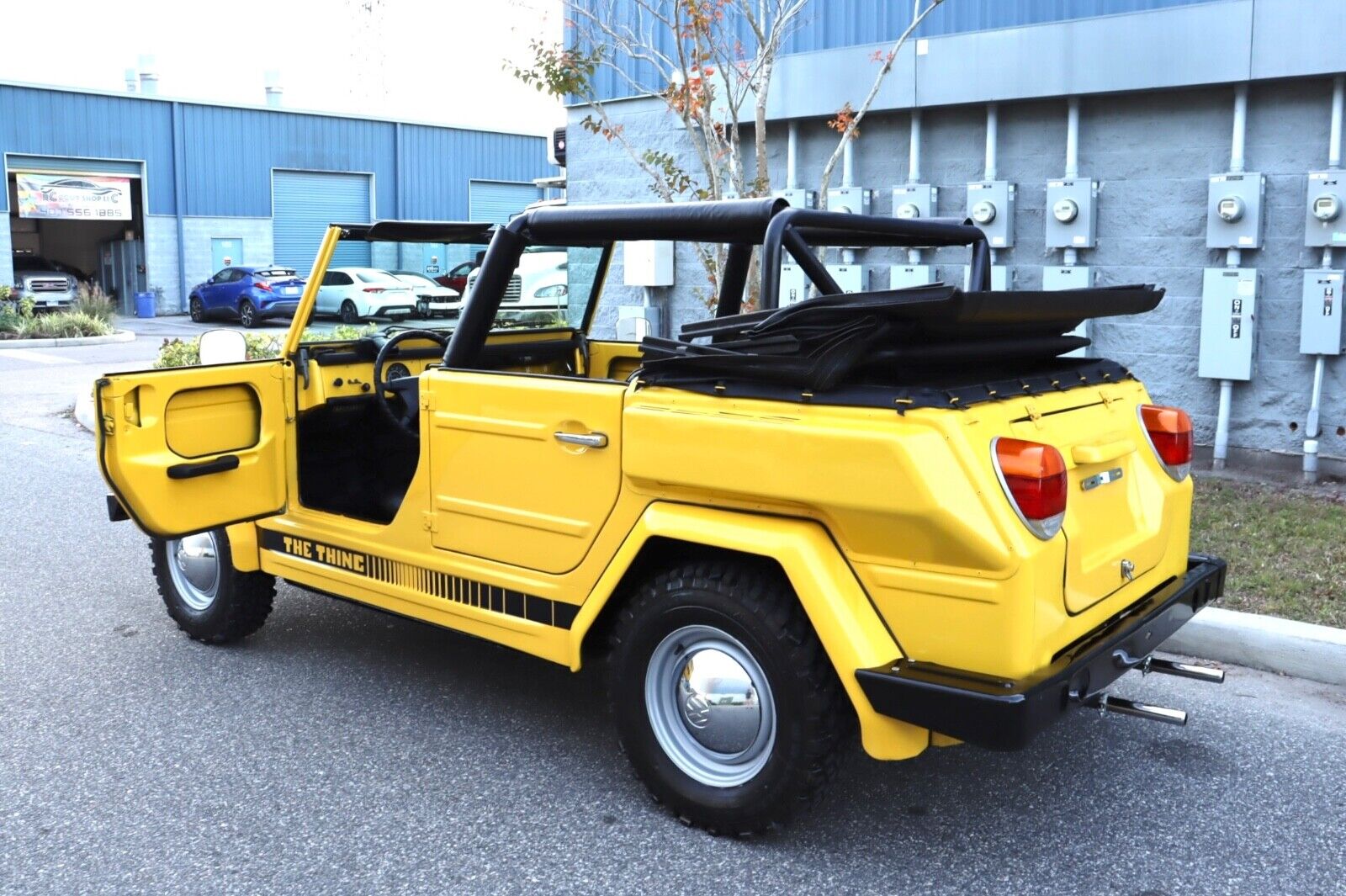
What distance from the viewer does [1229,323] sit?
310 inches

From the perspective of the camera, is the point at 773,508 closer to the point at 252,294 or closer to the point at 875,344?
the point at 875,344

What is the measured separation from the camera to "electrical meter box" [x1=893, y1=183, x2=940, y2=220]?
9102 mm

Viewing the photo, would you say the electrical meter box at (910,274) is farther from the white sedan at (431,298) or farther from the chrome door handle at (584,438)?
the chrome door handle at (584,438)

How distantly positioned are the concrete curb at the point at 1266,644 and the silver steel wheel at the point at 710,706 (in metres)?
2.41

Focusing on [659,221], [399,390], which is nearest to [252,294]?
[399,390]

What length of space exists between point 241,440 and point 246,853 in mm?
1828

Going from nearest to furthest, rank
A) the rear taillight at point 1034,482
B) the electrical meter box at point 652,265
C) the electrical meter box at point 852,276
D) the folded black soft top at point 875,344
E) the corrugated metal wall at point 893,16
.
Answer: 1. the rear taillight at point 1034,482
2. the folded black soft top at point 875,344
3. the corrugated metal wall at point 893,16
4. the electrical meter box at point 852,276
5. the electrical meter box at point 652,265

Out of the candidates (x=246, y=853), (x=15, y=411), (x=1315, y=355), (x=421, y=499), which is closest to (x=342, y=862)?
(x=246, y=853)

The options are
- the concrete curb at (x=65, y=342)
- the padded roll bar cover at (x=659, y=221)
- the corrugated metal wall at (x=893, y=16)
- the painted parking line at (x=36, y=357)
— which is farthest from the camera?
the concrete curb at (x=65, y=342)

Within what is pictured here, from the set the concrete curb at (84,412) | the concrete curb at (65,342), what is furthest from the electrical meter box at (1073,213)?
the concrete curb at (65,342)

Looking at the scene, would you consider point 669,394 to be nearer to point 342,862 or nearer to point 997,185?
point 342,862

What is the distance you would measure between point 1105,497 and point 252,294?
28.5 meters

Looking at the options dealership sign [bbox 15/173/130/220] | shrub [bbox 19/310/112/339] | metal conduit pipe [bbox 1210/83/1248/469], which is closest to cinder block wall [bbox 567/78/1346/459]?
metal conduit pipe [bbox 1210/83/1248/469]

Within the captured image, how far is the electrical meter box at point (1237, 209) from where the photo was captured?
25.3ft
